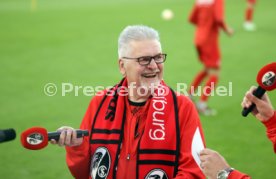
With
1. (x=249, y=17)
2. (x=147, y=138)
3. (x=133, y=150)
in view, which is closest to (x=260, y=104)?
(x=147, y=138)

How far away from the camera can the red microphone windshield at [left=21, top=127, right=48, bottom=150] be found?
2.78 meters

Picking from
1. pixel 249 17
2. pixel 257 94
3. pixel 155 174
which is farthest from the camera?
pixel 249 17

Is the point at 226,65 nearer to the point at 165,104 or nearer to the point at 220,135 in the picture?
the point at 220,135

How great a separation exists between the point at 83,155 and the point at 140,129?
0.46m

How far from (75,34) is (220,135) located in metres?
8.94

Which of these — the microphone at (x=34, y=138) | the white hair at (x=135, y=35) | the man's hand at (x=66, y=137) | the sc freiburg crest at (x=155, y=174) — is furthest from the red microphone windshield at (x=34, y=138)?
Result: the white hair at (x=135, y=35)

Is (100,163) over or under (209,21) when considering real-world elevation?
under

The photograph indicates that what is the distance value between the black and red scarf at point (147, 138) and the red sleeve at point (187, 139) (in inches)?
1.4

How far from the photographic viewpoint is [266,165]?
228 inches

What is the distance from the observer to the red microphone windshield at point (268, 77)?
2.63m

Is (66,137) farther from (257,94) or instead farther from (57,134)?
(257,94)

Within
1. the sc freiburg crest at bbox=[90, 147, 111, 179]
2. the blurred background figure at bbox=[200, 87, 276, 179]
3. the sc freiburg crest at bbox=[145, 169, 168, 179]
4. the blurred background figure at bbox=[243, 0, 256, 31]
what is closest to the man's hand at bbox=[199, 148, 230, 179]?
the blurred background figure at bbox=[200, 87, 276, 179]

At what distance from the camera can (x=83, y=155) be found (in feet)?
10.8

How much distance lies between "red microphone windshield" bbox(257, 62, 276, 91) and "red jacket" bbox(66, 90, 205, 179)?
0.69 m
